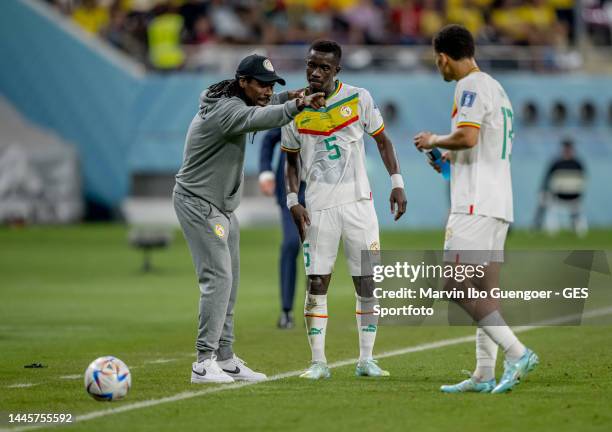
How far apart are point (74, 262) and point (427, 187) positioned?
11595mm

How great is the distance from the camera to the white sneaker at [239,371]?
8992 millimetres

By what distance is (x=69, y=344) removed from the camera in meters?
11.4

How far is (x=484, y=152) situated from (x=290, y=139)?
1.68 m

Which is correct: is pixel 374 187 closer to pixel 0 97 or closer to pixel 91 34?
pixel 91 34

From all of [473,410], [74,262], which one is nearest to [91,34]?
[74,262]

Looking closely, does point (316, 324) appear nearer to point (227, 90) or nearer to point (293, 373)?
point (293, 373)

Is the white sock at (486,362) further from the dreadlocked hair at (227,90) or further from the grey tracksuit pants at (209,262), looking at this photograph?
the dreadlocked hair at (227,90)

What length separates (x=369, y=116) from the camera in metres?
9.02

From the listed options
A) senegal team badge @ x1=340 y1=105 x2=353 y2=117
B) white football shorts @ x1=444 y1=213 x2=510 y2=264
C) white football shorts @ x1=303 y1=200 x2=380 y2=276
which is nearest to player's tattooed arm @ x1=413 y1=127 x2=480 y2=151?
white football shorts @ x1=444 y1=213 x2=510 y2=264

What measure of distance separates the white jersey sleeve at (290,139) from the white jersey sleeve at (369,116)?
52 cm

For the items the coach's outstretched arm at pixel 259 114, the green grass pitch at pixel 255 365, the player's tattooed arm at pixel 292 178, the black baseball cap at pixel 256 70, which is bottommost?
the green grass pitch at pixel 255 365

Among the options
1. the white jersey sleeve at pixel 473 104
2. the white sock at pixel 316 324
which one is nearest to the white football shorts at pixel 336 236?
the white sock at pixel 316 324

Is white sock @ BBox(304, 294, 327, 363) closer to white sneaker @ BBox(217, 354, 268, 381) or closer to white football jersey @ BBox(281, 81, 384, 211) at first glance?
white sneaker @ BBox(217, 354, 268, 381)

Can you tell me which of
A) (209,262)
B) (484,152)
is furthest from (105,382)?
(484,152)
